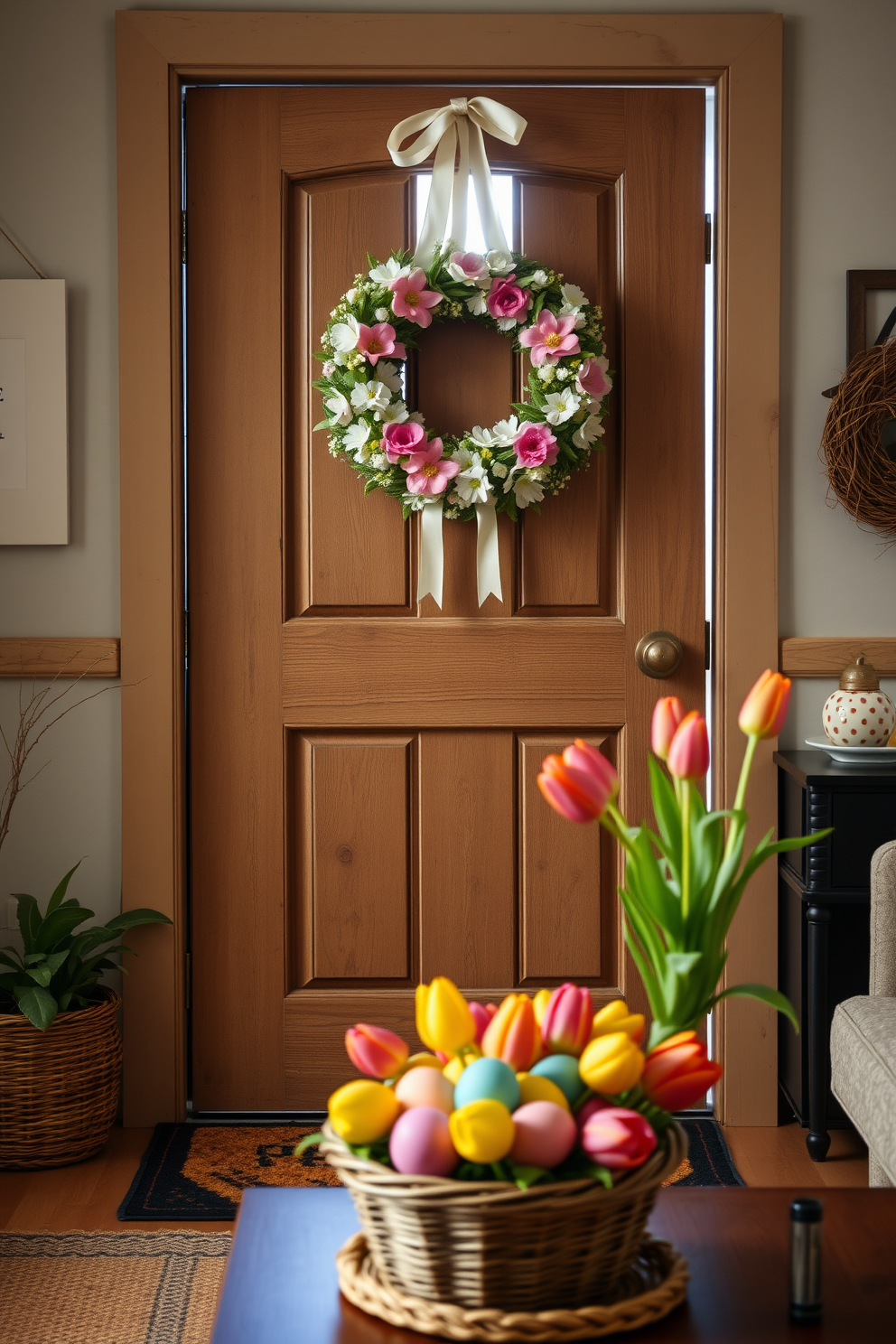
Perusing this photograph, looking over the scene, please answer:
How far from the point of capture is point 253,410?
8.27ft

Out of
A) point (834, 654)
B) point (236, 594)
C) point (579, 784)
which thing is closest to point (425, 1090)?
point (579, 784)

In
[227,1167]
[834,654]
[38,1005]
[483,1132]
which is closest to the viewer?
[483,1132]

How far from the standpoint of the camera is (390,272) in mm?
2361

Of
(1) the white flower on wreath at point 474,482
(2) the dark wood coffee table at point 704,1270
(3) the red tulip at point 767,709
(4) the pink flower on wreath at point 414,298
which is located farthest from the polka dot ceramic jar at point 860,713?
(3) the red tulip at point 767,709

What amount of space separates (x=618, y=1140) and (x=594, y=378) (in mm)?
1725

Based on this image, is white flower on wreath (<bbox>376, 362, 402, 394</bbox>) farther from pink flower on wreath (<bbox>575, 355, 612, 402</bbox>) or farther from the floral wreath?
pink flower on wreath (<bbox>575, 355, 612, 402</bbox>)

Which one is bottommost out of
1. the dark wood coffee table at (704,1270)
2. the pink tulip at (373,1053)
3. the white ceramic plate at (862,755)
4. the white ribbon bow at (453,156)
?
the dark wood coffee table at (704,1270)

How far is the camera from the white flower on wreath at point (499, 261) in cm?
238

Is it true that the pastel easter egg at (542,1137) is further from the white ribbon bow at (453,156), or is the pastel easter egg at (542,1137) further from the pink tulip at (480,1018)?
the white ribbon bow at (453,156)

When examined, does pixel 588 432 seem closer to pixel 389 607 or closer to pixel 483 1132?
pixel 389 607

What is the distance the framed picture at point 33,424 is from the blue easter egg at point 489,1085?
6.06ft

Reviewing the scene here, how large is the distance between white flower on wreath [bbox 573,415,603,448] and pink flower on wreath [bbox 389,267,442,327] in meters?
0.37

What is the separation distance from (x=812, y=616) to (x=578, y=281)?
0.86 metres

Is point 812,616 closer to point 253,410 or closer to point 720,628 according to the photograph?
point 720,628
